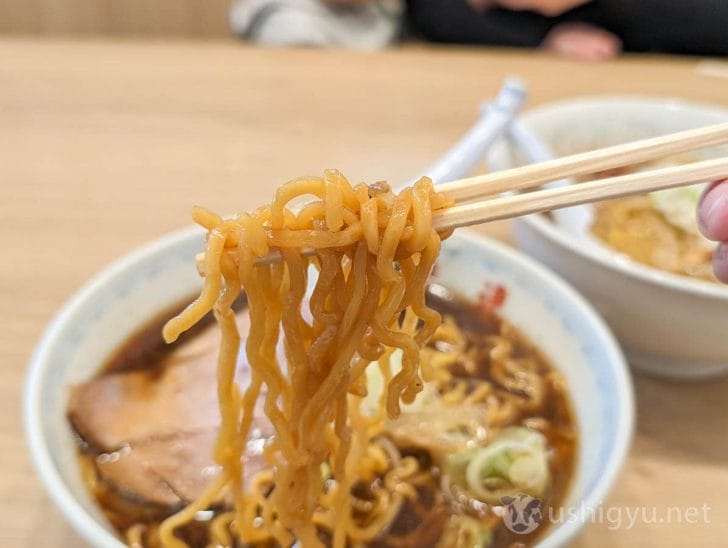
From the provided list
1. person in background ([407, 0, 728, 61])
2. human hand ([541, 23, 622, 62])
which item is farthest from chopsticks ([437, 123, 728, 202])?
person in background ([407, 0, 728, 61])

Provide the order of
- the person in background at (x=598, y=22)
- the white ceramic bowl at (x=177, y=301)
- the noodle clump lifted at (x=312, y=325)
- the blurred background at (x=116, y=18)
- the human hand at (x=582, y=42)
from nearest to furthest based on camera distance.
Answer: the noodle clump lifted at (x=312, y=325) → the white ceramic bowl at (x=177, y=301) → the human hand at (x=582, y=42) → the person in background at (x=598, y=22) → the blurred background at (x=116, y=18)

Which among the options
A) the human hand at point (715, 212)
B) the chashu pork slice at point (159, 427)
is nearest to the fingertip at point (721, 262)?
the human hand at point (715, 212)

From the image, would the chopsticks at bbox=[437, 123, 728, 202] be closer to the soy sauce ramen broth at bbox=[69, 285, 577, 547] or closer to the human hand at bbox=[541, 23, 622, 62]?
the soy sauce ramen broth at bbox=[69, 285, 577, 547]

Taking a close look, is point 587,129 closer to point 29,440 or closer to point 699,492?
point 699,492

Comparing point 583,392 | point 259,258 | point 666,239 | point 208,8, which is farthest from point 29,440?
point 208,8

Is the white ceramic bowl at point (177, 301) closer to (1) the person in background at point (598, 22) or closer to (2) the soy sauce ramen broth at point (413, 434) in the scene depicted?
(2) the soy sauce ramen broth at point (413, 434)

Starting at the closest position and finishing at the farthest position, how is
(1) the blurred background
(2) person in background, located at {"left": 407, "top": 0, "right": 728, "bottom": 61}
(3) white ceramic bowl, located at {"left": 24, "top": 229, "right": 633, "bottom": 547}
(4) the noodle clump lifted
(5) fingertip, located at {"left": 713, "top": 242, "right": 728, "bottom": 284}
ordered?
1. (4) the noodle clump lifted
2. (3) white ceramic bowl, located at {"left": 24, "top": 229, "right": 633, "bottom": 547}
3. (5) fingertip, located at {"left": 713, "top": 242, "right": 728, "bottom": 284}
4. (2) person in background, located at {"left": 407, "top": 0, "right": 728, "bottom": 61}
5. (1) the blurred background
